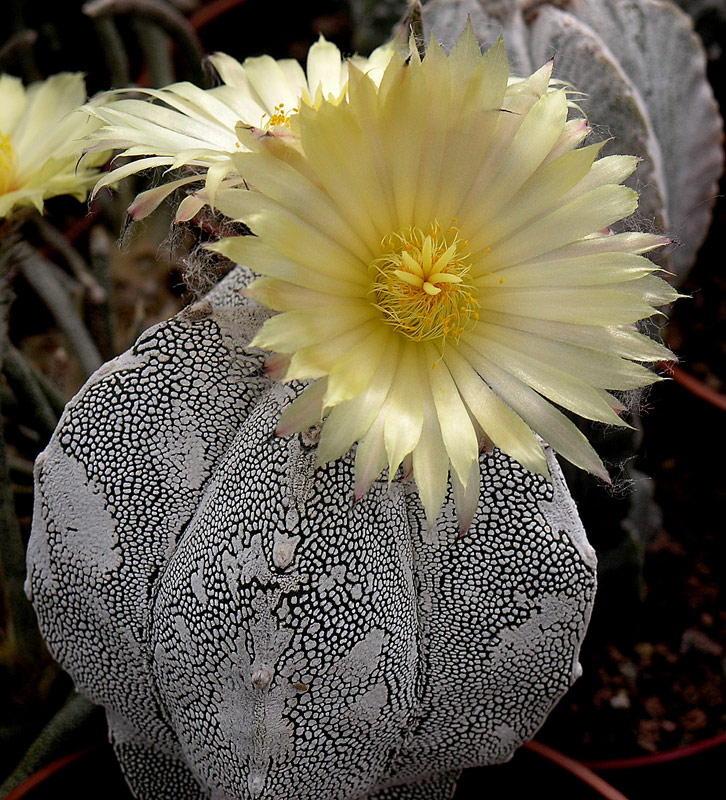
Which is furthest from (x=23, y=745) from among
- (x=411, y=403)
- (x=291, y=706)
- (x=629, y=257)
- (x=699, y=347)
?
(x=699, y=347)

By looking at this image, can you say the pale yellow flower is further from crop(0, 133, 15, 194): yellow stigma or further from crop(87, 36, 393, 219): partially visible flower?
crop(0, 133, 15, 194): yellow stigma

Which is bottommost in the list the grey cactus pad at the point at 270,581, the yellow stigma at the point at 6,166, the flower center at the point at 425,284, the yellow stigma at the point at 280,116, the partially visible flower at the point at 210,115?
the grey cactus pad at the point at 270,581

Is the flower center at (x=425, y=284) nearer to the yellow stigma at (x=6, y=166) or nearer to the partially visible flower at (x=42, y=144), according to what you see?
the partially visible flower at (x=42, y=144)

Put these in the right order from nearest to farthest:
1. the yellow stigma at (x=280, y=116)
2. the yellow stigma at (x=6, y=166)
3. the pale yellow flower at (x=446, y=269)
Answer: the pale yellow flower at (x=446, y=269)
the yellow stigma at (x=280, y=116)
the yellow stigma at (x=6, y=166)

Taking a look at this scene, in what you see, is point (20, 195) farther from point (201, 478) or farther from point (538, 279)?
point (538, 279)

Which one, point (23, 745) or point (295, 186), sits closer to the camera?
point (295, 186)

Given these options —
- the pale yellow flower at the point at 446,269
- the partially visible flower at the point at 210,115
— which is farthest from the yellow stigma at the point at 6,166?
the pale yellow flower at the point at 446,269

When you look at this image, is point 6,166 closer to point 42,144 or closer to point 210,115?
point 42,144
